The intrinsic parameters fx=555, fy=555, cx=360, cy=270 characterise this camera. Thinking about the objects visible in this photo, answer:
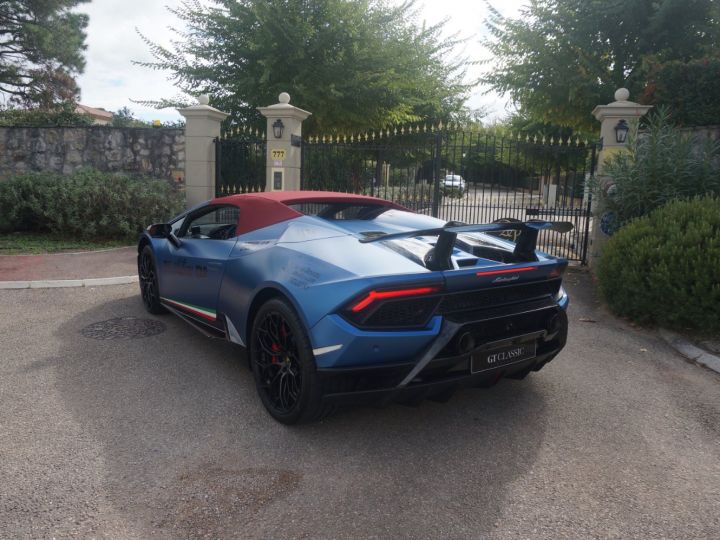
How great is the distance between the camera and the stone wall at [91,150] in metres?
12.8

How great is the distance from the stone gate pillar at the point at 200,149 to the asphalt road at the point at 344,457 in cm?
782

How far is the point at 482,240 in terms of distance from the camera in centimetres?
418

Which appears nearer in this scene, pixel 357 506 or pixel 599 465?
pixel 357 506

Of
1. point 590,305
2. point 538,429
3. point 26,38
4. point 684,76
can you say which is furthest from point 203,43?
point 26,38

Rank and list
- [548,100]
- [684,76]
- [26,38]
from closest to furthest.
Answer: [684,76]
[548,100]
[26,38]

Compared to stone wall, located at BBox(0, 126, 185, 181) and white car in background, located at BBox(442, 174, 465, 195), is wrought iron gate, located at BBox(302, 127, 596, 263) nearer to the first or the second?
white car in background, located at BBox(442, 174, 465, 195)

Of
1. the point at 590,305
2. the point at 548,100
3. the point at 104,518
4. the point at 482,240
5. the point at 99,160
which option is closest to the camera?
the point at 104,518

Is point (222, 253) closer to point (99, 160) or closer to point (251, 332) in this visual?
point (251, 332)

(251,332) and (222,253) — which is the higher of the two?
(222,253)

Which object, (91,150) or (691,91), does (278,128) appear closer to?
(91,150)

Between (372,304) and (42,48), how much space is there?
1331 inches

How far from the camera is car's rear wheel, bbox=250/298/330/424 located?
3119mm

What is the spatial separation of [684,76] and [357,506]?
10.4 metres

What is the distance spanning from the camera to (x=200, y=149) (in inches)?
474
